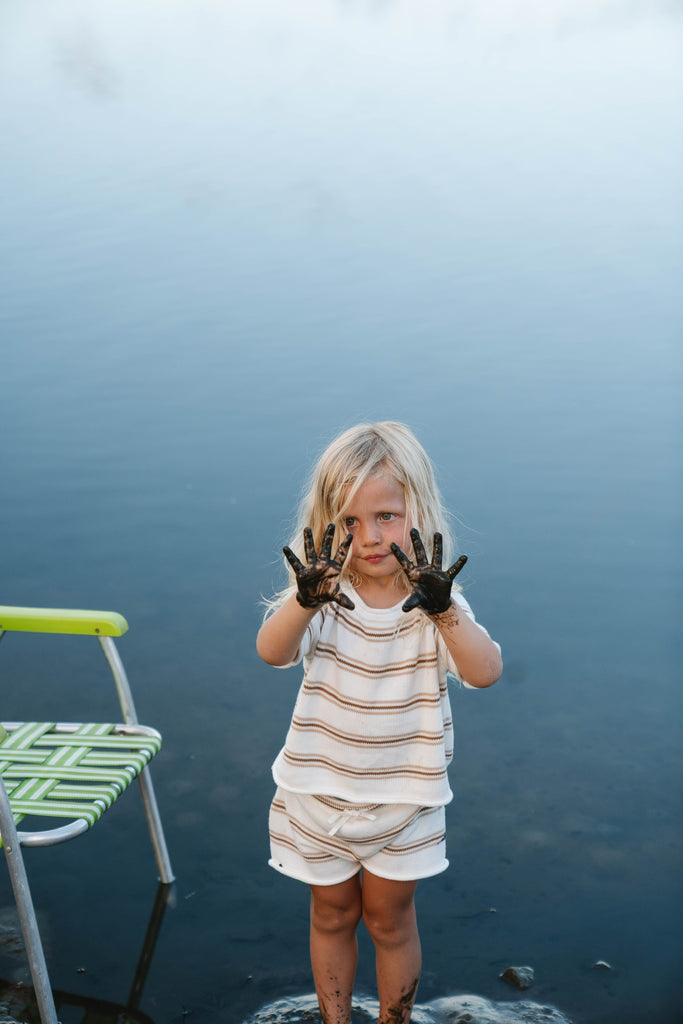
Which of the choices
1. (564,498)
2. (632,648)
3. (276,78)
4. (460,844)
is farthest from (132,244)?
(460,844)

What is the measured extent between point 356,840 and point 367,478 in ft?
1.77

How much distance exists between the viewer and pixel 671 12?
11.4 meters

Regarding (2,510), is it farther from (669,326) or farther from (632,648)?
(669,326)

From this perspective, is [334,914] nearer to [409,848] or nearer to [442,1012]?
[409,848]

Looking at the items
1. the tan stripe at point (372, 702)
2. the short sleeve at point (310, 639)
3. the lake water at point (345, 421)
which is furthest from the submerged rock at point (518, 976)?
the short sleeve at point (310, 639)

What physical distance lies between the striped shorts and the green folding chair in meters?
0.42

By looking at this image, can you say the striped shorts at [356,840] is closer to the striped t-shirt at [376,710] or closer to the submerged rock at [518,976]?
the striped t-shirt at [376,710]

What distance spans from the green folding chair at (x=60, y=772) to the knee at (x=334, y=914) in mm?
427

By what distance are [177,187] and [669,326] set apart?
181 inches

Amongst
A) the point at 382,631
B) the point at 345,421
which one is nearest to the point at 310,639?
the point at 382,631

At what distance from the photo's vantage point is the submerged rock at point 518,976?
2.05 m

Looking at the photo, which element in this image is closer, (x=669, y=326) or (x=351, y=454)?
(x=351, y=454)

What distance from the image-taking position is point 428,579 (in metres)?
1.42

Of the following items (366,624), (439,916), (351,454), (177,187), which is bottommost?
(439,916)
